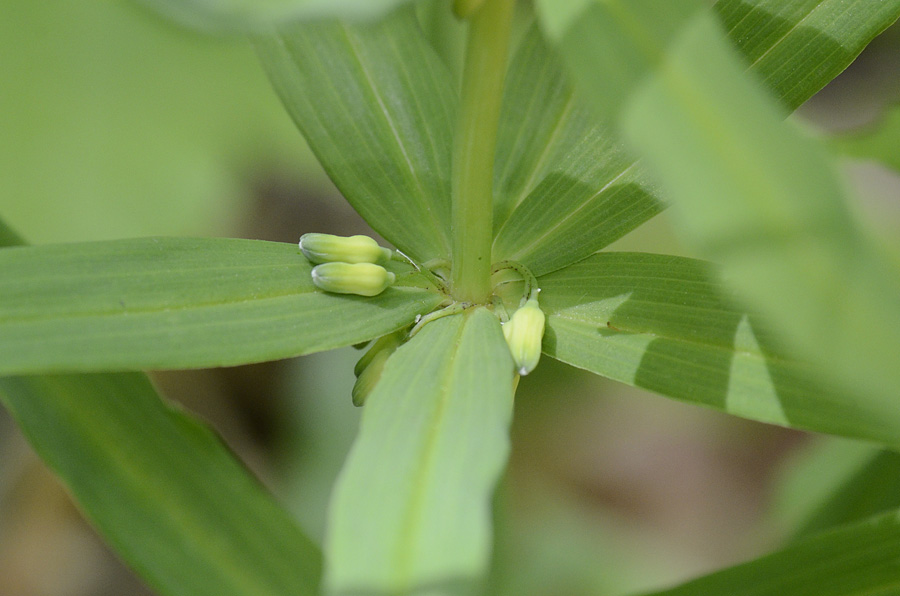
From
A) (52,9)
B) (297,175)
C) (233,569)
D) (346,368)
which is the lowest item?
(233,569)

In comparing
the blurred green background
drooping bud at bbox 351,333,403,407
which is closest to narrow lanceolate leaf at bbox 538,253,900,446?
drooping bud at bbox 351,333,403,407

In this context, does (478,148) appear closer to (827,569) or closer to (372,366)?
(372,366)

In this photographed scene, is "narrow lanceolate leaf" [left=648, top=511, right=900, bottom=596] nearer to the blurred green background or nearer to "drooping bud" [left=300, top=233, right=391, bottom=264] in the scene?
"drooping bud" [left=300, top=233, right=391, bottom=264]

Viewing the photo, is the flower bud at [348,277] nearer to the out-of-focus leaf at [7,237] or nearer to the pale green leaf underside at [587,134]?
the pale green leaf underside at [587,134]

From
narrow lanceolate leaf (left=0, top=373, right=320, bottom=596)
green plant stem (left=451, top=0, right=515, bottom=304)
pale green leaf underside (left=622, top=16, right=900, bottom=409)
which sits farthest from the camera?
narrow lanceolate leaf (left=0, top=373, right=320, bottom=596)

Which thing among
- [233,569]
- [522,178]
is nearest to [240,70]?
[522,178]

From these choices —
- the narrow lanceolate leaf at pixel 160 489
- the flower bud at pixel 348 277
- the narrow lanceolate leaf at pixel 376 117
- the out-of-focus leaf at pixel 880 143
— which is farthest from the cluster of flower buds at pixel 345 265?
the out-of-focus leaf at pixel 880 143

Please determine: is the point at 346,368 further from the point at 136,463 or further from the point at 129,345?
the point at 129,345
